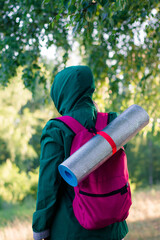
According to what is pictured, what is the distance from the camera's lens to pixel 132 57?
4.70 metres

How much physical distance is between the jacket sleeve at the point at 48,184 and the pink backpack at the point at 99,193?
0.31ft

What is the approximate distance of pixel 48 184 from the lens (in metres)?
1.52

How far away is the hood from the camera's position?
1607 millimetres

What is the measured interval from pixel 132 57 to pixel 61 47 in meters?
1.20

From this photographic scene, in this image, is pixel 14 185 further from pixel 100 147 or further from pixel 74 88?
pixel 100 147

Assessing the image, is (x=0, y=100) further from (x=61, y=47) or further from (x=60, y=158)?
(x=60, y=158)

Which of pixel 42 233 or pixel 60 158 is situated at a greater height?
pixel 60 158

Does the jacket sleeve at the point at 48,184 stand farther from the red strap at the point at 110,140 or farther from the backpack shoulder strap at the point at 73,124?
the red strap at the point at 110,140

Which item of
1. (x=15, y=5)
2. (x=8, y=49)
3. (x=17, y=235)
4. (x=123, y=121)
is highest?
(x=15, y=5)

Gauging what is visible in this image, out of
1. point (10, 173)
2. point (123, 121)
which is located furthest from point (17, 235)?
point (10, 173)

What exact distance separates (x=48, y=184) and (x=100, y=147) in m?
0.37

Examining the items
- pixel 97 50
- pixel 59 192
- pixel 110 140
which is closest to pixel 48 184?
pixel 59 192

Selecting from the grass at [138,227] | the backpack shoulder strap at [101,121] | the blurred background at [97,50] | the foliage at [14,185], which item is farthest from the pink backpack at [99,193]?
the foliage at [14,185]

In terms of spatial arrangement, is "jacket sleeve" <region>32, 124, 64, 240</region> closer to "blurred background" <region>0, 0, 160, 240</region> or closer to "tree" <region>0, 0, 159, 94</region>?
"blurred background" <region>0, 0, 160, 240</region>
